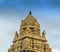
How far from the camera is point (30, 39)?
150ft

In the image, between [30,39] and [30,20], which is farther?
[30,20]

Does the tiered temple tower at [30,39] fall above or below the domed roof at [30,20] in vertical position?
below

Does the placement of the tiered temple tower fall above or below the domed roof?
below

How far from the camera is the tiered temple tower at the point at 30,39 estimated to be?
45.1 meters

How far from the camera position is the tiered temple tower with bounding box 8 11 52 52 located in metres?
45.1

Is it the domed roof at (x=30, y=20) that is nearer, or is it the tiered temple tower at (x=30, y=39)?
the tiered temple tower at (x=30, y=39)

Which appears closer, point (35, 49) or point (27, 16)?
point (35, 49)

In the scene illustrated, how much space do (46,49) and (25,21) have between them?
6802 mm

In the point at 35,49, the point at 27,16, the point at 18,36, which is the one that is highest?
the point at 27,16

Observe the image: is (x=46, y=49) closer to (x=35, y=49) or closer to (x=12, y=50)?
(x=35, y=49)

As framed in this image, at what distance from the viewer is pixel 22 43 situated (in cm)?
4559

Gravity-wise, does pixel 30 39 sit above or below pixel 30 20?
below

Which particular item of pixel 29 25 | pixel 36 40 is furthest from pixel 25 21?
pixel 36 40

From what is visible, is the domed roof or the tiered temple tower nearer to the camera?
the tiered temple tower
